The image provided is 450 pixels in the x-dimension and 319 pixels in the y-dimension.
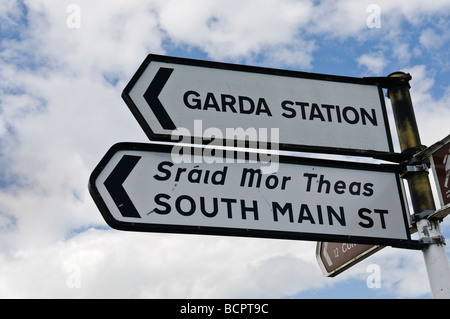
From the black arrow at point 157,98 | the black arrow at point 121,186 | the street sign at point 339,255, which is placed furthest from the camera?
the street sign at point 339,255

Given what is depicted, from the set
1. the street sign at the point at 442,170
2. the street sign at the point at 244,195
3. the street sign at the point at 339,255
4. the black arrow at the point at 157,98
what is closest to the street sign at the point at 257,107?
the black arrow at the point at 157,98

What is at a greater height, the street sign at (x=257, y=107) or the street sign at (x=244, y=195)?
the street sign at (x=257, y=107)

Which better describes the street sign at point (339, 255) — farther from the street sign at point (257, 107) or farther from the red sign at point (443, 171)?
the street sign at point (257, 107)

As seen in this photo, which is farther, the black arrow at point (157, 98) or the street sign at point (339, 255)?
the street sign at point (339, 255)

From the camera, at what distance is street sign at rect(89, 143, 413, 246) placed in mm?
2895

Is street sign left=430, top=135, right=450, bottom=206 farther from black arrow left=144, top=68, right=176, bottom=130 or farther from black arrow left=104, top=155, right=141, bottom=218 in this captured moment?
black arrow left=104, top=155, right=141, bottom=218

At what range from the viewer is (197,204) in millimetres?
2953

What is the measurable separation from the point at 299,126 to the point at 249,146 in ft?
1.12

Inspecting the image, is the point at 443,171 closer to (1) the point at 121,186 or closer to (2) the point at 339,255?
(2) the point at 339,255

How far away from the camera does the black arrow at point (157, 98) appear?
3111mm
